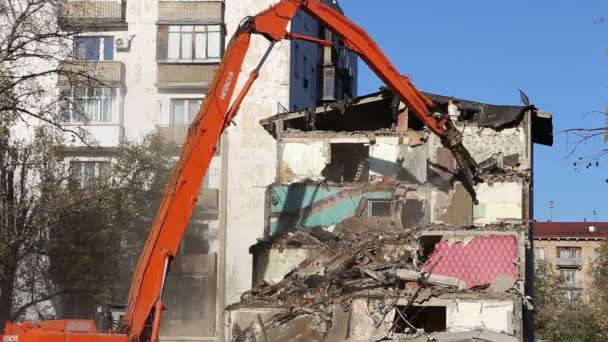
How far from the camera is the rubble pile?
21266 millimetres

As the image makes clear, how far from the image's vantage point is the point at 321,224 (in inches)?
1158

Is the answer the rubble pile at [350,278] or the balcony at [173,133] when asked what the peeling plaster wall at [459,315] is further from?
the balcony at [173,133]

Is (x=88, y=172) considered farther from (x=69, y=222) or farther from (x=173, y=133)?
(x=173, y=133)

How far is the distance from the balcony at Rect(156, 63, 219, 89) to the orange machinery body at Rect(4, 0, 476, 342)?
1882 centimetres

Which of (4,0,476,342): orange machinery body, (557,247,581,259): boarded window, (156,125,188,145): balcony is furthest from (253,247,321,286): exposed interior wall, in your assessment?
(557,247,581,259): boarded window

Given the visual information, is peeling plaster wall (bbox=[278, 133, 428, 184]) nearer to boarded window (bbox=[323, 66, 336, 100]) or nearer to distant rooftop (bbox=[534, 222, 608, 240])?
boarded window (bbox=[323, 66, 336, 100])

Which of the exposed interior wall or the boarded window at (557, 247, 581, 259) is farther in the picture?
the boarded window at (557, 247, 581, 259)

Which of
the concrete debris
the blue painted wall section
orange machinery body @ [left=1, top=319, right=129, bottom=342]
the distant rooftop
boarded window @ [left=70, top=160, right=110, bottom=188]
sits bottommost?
the distant rooftop

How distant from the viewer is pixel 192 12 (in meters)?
41.7

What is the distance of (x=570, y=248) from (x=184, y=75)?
6484 cm

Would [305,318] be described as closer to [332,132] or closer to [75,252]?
[332,132]

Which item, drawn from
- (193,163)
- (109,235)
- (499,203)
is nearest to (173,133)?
(109,235)

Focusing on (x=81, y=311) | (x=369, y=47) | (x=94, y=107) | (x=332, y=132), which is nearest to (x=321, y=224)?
(x=332, y=132)

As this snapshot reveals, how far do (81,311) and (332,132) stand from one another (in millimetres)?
13223
